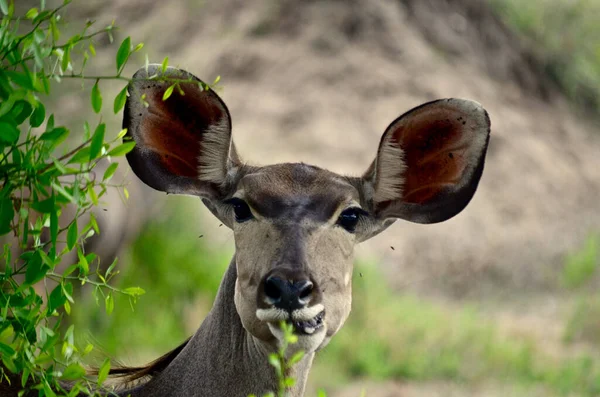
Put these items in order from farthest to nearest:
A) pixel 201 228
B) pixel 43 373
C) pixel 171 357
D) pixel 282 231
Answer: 1. pixel 201 228
2. pixel 171 357
3. pixel 282 231
4. pixel 43 373

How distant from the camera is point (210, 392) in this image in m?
4.14

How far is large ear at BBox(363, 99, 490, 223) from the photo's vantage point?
4.27m

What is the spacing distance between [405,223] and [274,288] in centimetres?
878

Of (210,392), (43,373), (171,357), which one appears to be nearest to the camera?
(43,373)

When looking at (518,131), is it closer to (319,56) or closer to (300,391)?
(319,56)

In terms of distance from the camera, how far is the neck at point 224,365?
4.09m

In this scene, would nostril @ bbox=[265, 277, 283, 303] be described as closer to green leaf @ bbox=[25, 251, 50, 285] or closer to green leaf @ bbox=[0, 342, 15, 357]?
green leaf @ bbox=[25, 251, 50, 285]

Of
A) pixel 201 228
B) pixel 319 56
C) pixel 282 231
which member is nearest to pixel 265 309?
pixel 282 231

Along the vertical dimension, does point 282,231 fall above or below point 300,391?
above

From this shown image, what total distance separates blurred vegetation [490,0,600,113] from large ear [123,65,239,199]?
1138 cm

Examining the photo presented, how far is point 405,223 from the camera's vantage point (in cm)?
1230

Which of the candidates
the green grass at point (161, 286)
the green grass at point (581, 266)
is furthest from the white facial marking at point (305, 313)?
the green grass at point (581, 266)

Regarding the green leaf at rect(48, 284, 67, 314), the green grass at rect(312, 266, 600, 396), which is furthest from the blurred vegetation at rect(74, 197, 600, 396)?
the green leaf at rect(48, 284, 67, 314)

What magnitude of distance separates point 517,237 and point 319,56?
3.56m
